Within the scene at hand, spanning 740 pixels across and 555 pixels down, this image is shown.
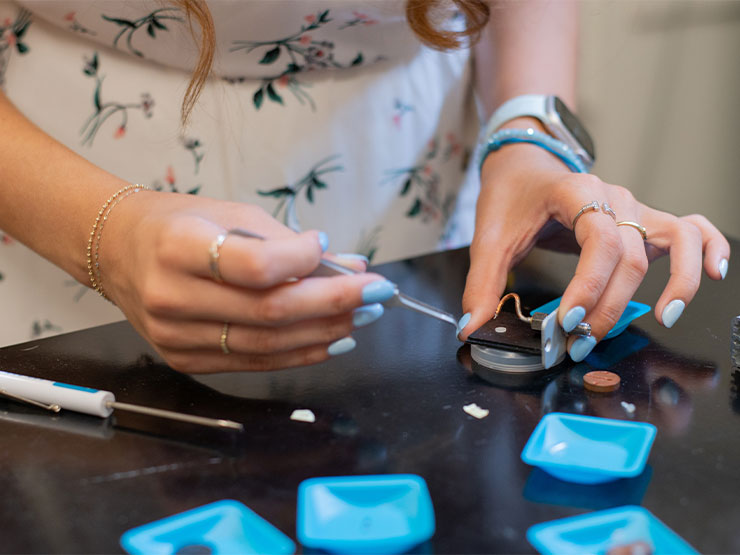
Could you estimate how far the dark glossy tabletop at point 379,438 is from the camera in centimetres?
39

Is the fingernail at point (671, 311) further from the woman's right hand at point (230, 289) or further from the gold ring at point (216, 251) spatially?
the gold ring at point (216, 251)

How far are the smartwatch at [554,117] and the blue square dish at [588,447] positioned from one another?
443mm

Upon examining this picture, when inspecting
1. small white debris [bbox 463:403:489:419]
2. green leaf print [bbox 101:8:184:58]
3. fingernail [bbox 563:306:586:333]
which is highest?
green leaf print [bbox 101:8:184:58]

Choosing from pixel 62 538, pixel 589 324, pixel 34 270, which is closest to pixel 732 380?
pixel 589 324

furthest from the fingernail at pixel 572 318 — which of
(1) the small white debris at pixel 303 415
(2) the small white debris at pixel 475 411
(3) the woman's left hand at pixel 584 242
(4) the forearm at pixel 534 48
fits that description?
(4) the forearm at pixel 534 48

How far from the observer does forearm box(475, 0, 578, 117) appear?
0.90 metres

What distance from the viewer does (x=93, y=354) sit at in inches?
24.0

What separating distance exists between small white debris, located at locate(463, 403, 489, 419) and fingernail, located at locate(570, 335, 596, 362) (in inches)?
4.2

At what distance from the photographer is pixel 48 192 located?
64 cm

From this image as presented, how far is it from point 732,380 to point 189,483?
40cm

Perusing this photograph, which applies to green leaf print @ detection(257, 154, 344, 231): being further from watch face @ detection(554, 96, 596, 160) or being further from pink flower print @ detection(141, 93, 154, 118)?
watch face @ detection(554, 96, 596, 160)

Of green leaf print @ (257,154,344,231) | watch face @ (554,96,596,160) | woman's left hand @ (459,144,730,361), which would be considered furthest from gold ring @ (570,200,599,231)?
green leaf print @ (257,154,344,231)

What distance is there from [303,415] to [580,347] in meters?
0.23

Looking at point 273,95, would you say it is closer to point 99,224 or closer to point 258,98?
point 258,98
